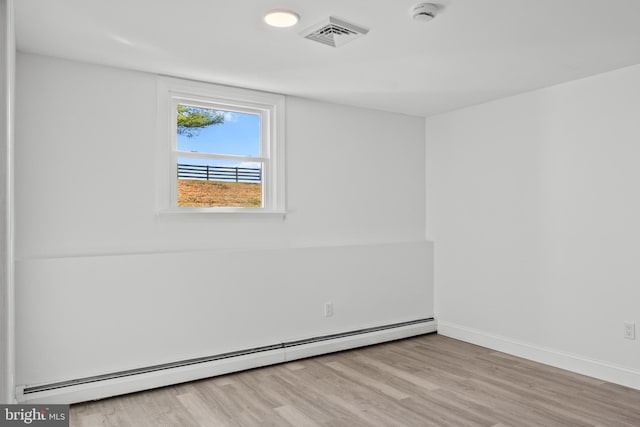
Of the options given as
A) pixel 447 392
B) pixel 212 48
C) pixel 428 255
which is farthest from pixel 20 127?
pixel 428 255

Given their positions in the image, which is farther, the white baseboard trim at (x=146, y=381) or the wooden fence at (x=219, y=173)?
the wooden fence at (x=219, y=173)

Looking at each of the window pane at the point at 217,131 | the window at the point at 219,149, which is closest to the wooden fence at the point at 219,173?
the window at the point at 219,149

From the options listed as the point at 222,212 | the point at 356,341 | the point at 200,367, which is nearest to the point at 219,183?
the point at 222,212

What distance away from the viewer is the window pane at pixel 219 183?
145 inches

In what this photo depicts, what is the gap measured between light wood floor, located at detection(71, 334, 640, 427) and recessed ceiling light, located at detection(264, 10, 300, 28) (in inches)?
90.6

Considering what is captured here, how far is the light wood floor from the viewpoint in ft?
9.18

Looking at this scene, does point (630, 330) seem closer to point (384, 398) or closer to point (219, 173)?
point (384, 398)

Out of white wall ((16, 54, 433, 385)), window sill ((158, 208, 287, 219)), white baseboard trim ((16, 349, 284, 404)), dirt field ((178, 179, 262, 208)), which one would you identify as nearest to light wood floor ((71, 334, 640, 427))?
white baseboard trim ((16, 349, 284, 404))

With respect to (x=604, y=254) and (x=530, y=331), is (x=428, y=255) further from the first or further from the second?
(x=604, y=254)

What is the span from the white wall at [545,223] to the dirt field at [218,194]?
2.03 metres

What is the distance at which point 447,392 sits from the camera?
10.6 ft

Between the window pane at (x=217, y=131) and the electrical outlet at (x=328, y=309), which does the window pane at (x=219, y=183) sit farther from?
the electrical outlet at (x=328, y=309)

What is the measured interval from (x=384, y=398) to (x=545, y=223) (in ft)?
6.62

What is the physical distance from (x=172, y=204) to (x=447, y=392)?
96.1 inches
